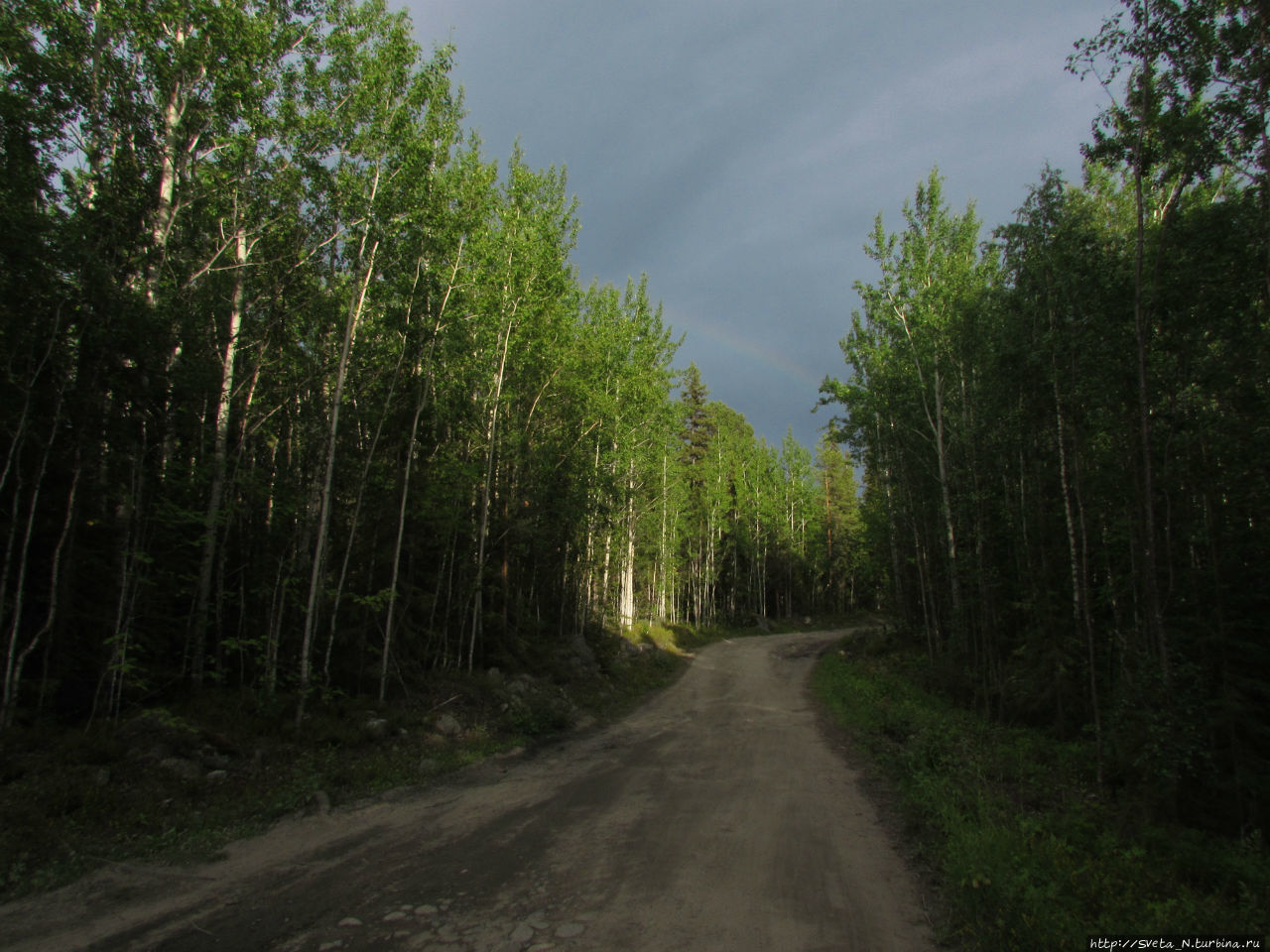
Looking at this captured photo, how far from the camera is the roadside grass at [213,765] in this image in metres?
5.96

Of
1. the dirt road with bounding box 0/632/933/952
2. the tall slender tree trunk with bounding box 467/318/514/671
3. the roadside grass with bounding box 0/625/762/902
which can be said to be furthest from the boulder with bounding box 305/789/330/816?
the tall slender tree trunk with bounding box 467/318/514/671

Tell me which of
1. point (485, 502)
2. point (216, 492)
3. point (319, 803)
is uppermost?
point (485, 502)

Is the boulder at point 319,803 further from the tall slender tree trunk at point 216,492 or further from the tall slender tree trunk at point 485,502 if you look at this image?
the tall slender tree trunk at point 485,502

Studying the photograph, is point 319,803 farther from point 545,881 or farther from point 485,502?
point 485,502

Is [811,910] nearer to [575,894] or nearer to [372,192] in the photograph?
[575,894]

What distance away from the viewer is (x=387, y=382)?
12562mm

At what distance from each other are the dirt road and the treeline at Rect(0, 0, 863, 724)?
161 inches

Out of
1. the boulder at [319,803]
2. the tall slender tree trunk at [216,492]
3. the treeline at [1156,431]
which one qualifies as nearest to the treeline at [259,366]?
the tall slender tree trunk at [216,492]

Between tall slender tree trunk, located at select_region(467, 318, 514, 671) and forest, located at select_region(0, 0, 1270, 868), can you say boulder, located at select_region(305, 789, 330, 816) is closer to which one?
forest, located at select_region(0, 0, 1270, 868)

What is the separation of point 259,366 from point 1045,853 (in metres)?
13.3

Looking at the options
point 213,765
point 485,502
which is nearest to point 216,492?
point 213,765

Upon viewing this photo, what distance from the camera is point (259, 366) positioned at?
1112cm

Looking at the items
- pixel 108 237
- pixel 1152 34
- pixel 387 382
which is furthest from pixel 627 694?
pixel 1152 34

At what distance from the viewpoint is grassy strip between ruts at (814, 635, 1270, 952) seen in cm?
423
